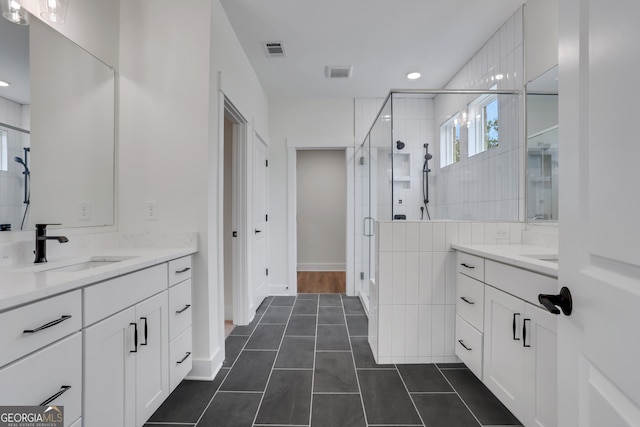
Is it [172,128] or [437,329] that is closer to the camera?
[172,128]

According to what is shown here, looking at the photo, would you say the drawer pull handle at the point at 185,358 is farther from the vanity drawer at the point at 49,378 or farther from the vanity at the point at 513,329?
the vanity at the point at 513,329

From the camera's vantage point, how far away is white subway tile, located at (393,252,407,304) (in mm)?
2104

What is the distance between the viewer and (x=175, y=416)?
155 cm

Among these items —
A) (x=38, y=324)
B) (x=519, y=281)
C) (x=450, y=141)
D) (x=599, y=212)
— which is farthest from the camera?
(x=450, y=141)

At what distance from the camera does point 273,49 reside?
8.87 ft

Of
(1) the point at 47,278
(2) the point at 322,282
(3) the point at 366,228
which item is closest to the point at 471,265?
(3) the point at 366,228

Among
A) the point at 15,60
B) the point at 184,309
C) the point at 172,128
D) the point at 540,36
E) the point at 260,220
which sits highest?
the point at 540,36

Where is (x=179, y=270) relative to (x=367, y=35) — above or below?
below

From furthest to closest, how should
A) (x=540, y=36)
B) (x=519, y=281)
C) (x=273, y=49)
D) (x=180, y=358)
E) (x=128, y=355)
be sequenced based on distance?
(x=273, y=49) < (x=540, y=36) < (x=180, y=358) < (x=519, y=281) < (x=128, y=355)

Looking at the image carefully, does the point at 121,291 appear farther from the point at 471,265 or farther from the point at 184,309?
the point at 471,265

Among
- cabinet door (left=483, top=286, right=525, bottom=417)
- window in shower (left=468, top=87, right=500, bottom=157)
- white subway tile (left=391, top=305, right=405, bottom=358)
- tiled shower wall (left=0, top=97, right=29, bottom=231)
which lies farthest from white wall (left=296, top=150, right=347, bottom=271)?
tiled shower wall (left=0, top=97, right=29, bottom=231)

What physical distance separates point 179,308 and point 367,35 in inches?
101

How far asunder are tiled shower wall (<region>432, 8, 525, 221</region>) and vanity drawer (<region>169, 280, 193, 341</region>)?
194 cm

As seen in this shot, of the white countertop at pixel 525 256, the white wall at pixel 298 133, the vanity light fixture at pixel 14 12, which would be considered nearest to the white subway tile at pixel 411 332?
the white countertop at pixel 525 256
